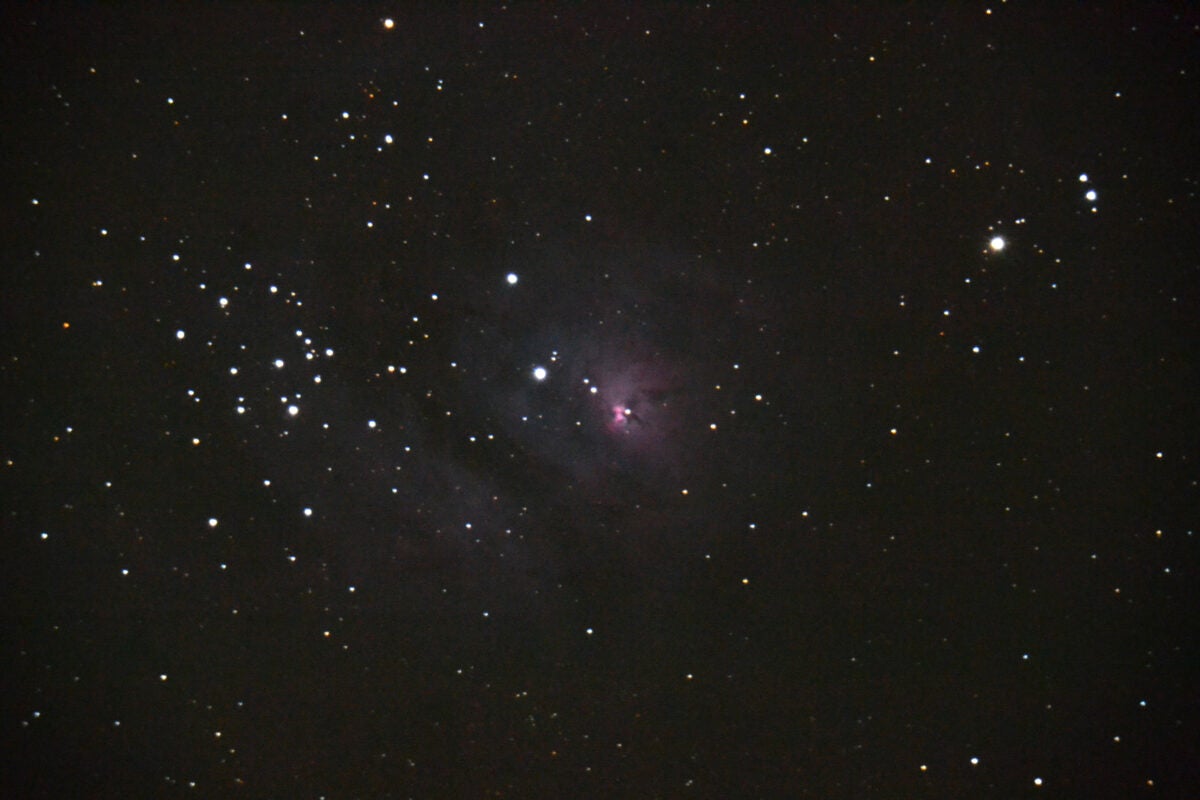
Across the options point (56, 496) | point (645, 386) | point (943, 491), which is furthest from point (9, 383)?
point (943, 491)

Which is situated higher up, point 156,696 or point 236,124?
point 236,124

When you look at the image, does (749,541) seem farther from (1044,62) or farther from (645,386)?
(1044,62)

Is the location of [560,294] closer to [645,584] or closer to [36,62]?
[645,584]

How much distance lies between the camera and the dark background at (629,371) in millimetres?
422

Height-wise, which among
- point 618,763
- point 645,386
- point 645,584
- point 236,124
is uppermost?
point 236,124

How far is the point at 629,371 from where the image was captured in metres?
0.43

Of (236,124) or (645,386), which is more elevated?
(236,124)

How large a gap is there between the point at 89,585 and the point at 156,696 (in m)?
0.10

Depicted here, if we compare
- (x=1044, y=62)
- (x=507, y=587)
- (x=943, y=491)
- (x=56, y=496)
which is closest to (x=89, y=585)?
(x=56, y=496)

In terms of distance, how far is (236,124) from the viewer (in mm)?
428

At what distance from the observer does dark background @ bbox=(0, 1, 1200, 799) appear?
422mm

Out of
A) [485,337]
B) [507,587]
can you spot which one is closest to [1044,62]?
[485,337]

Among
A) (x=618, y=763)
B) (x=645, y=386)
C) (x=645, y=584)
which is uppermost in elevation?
(x=645, y=386)

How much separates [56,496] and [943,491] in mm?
672
